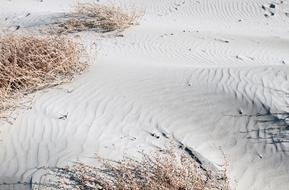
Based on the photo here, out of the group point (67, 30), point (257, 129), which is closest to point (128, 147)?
point (257, 129)

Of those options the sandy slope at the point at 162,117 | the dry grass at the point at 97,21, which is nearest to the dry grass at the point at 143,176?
the sandy slope at the point at 162,117

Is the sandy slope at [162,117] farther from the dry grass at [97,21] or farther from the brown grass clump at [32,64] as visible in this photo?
the dry grass at [97,21]

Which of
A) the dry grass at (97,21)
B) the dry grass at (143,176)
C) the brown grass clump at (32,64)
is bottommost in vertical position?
the dry grass at (97,21)

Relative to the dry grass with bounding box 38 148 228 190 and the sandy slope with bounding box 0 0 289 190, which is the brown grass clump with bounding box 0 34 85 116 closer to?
the sandy slope with bounding box 0 0 289 190

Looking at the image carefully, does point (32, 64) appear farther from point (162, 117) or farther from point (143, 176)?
point (143, 176)

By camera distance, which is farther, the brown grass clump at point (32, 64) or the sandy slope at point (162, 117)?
the brown grass clump at point (32, 64)

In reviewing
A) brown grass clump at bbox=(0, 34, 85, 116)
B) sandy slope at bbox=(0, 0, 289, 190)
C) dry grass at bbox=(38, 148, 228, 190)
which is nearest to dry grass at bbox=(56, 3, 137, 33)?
sandy slope at bbox=(0, 0, 289, 190)
